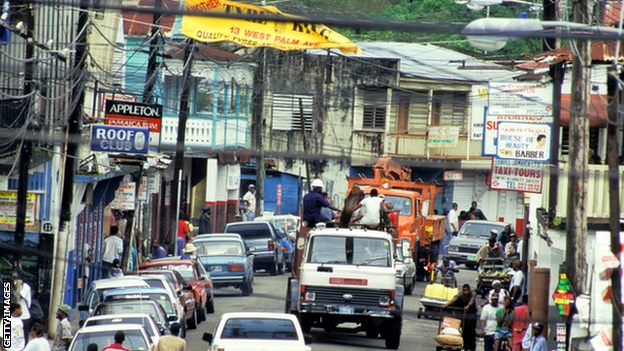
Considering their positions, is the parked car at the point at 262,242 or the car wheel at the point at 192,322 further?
the parked car at the point at 262,242

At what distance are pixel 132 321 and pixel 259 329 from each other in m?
2.14

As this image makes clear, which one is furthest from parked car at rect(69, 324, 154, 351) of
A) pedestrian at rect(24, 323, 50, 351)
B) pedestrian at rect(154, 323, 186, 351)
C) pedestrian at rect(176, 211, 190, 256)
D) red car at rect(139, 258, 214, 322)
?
pedestrian at rect(176, 211, 190, 256)

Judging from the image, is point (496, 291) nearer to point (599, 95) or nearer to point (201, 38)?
point (599, 95)

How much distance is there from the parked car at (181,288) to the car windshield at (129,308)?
238 cm

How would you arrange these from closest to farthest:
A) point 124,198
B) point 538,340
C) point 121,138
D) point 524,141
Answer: point 538,340 < point 524,141 < point 121,138 < point 124,198

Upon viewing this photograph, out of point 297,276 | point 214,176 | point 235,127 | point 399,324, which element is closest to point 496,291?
point 399,324

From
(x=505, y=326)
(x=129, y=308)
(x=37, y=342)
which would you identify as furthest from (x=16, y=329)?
(x=505, y=326)

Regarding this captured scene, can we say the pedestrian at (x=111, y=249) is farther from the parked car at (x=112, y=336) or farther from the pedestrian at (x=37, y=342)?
the parked car at (x=112, y=336)

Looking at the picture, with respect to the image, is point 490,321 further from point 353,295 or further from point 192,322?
point 192,322

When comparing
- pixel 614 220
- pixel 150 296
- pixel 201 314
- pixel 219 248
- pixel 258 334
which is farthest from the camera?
pixel 219 248

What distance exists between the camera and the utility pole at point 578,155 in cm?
1354

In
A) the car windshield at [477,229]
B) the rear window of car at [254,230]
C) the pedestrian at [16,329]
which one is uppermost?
the car windshield at [477,229]

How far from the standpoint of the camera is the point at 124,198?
22562mm

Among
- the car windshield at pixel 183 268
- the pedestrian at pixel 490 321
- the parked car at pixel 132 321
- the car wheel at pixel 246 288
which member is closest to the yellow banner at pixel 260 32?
the parked car at pixel 132 321
